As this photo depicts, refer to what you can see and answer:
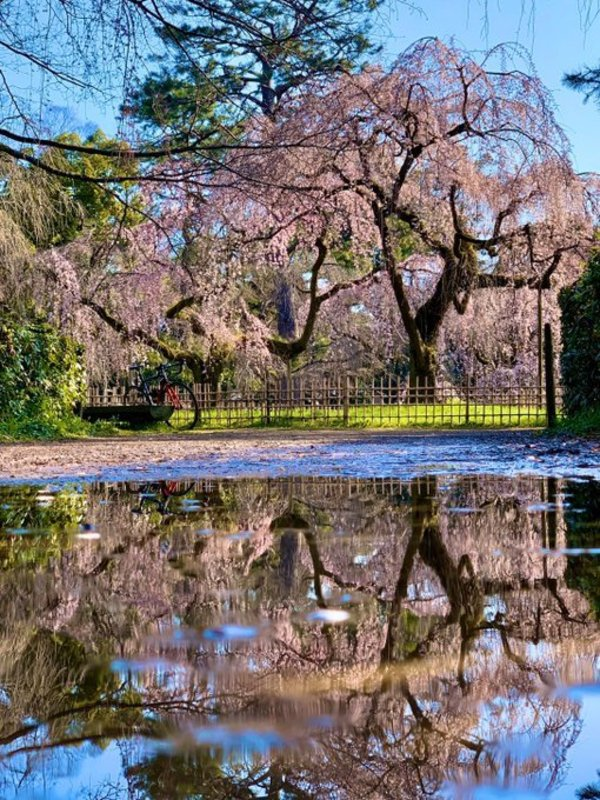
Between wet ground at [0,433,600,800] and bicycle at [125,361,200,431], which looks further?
bicycle at [125,361,200,431]

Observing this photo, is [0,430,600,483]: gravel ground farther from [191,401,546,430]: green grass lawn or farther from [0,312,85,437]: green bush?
[191,401,546,430]: green grass lawn

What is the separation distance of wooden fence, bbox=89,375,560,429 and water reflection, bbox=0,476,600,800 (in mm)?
14882

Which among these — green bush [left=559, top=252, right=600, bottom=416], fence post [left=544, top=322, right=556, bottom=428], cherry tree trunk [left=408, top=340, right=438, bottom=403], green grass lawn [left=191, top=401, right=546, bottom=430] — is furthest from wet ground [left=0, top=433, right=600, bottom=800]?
cherry tree trunk [left=408, top=340, right=438, bottom=403]

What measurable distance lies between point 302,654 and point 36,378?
14.0m

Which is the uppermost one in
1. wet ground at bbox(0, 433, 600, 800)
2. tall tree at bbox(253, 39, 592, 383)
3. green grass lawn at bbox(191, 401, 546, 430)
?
tall tree at bbox(253, 39, 592, 383)

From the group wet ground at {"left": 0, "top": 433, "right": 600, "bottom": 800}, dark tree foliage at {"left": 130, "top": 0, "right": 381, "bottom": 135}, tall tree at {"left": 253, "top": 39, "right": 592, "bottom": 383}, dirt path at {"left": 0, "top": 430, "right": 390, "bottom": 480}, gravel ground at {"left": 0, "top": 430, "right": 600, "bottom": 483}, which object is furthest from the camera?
tall tree at {"left": 253, "top": 39, "right": 592, "bottom": 383}

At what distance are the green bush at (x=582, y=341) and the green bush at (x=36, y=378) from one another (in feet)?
27.9

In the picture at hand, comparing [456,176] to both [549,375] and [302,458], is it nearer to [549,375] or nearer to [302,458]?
[549,375]

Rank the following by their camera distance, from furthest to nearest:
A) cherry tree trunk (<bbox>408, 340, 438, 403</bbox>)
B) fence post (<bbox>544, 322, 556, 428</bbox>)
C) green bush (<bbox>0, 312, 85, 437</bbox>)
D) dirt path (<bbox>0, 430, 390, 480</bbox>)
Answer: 1. cherry tree trunk (<bbox>408, 340, 438, 403</bbox>)
2. green bush (<bbox>0, 312, 85, 437</bbox>)
3. fence post (<bbox>544, 322, 556, 428</bbox>)
4. dirt path (<bbox>0, 430, 390, 480</bbox>)

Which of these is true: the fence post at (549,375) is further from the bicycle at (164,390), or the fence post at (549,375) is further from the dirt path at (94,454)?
the bicycle at (164,390)

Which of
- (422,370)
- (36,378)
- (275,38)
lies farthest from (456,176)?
(275,38)

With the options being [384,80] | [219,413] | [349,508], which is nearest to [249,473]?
[349,508]

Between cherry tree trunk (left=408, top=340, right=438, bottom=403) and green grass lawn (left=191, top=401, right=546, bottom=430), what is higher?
cherry tree trunk (left=408, top=340, right=438, bottom=403)

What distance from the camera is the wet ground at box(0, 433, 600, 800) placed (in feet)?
4.64
